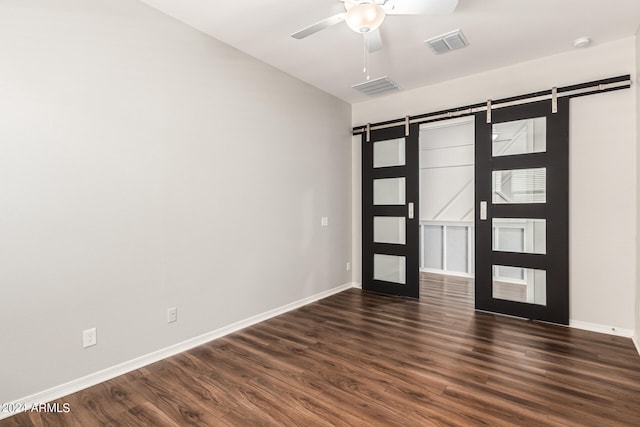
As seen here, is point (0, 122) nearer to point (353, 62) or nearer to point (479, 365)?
point (353, 62)

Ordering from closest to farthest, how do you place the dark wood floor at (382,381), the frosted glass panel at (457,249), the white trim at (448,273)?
the dark wood floor at (382,381)
the white trim at (448,273)
the frosted glass panel at (457,249)

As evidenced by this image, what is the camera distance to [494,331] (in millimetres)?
3232

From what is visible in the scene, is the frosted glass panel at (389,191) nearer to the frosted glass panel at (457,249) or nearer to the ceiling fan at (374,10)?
the frosted glass panel at (457,249)

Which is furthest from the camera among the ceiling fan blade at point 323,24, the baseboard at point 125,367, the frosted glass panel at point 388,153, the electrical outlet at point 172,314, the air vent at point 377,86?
the frosted glass panel at point 388,153

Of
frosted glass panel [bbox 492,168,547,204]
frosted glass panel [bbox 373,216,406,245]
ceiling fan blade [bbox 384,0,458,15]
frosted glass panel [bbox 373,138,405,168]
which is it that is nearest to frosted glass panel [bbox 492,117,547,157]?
frosted glass panel [bbox 492,168,547,204]

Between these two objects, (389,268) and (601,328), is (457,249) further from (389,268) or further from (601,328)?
(601,328)

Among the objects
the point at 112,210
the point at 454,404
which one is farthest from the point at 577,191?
the point at 112,210

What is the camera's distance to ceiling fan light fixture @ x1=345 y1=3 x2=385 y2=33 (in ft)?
6.51

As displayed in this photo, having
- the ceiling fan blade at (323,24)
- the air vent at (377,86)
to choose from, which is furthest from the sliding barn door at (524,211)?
the ceiling fan blade at (323,24)

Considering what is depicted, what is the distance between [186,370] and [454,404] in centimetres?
197

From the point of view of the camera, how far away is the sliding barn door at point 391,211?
4.41 meters

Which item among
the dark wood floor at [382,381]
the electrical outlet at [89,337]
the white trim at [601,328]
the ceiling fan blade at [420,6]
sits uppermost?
the ceiling fan blade at [420,6]

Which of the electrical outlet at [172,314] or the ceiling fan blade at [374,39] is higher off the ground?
the ceiling fan blade at [374,39]

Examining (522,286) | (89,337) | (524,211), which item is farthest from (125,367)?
(524,211)
